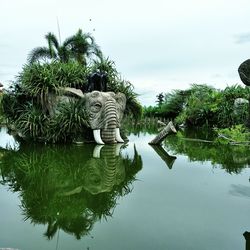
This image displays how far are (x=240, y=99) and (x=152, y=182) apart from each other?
653 inches

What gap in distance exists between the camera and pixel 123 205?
4.29 m

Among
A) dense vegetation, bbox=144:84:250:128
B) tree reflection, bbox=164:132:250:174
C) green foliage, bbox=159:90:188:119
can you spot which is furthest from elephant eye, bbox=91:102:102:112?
green foliage, bbox=159:90:188:119

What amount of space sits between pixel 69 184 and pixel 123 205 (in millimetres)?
1373

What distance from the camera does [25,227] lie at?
3479 mm

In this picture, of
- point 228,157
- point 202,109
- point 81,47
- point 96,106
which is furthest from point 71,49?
point 228,157

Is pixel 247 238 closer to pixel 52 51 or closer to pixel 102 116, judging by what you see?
pixel 102 116

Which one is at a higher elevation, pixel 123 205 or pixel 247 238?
pixel 123 205

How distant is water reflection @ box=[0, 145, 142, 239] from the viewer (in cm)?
374

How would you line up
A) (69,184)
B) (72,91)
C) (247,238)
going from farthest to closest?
(72,91)
(69,184)
(247,238)

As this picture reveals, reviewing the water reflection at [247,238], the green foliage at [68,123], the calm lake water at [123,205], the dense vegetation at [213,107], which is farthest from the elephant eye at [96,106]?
the dense vegetation at [213,107]

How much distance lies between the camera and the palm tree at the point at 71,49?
82.5 ft

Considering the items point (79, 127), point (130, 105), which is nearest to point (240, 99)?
point (130, 105)

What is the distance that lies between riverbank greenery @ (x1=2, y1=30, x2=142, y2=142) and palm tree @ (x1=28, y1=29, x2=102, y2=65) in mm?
11334

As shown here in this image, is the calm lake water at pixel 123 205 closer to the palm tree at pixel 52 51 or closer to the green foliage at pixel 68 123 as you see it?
the green foliage at pixel 68 123
